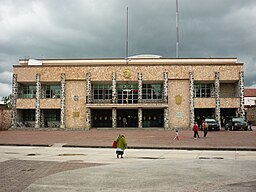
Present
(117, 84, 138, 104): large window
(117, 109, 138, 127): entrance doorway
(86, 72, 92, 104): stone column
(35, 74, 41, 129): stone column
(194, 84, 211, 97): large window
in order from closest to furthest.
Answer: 1. (86, 72, 92, 104): stone column
2. (35, 74, 41, 129): stone column
3. (117, 84, 138, 104): large window
4. (194, 84, 211, 97): large window
5. (117, 109, 138, 127): entrance doorway

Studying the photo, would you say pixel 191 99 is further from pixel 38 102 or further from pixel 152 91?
pixel 38 102

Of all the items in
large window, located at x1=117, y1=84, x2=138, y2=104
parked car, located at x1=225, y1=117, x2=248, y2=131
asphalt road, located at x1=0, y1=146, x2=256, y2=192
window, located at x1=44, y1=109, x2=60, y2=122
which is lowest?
asphalt road, located at x1=0, y1=146, x2=256, y2=192

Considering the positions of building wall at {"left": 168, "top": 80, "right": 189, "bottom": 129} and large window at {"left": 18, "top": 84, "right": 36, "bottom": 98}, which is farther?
large window at {"left": 18, "top": 84, "right": 36, "bottom": 98}

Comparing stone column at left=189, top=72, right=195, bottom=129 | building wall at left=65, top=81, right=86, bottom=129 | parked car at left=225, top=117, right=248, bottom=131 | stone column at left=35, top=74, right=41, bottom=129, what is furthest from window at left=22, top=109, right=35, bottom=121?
parked car at left=225, top=117, right=248, bottom=131

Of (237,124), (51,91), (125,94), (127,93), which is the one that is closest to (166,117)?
(127,93)

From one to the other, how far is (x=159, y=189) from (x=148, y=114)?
128ft

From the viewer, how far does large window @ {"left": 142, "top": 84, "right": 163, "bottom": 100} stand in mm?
46188

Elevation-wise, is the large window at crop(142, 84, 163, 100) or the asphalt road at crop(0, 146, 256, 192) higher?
the large window at crop(142, 84, 163, 100)

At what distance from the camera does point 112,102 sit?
4438cm

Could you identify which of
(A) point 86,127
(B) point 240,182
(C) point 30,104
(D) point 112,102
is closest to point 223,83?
(D) point 112,102

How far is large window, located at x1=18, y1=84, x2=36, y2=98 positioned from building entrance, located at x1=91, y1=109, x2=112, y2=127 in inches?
409

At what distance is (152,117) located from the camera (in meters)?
46.8

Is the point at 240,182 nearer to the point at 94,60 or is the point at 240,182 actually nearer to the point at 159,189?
the point at 159,189

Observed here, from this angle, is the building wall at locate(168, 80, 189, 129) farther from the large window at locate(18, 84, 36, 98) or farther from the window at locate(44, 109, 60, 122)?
the large window at locate(18, 84, 36, 98)
